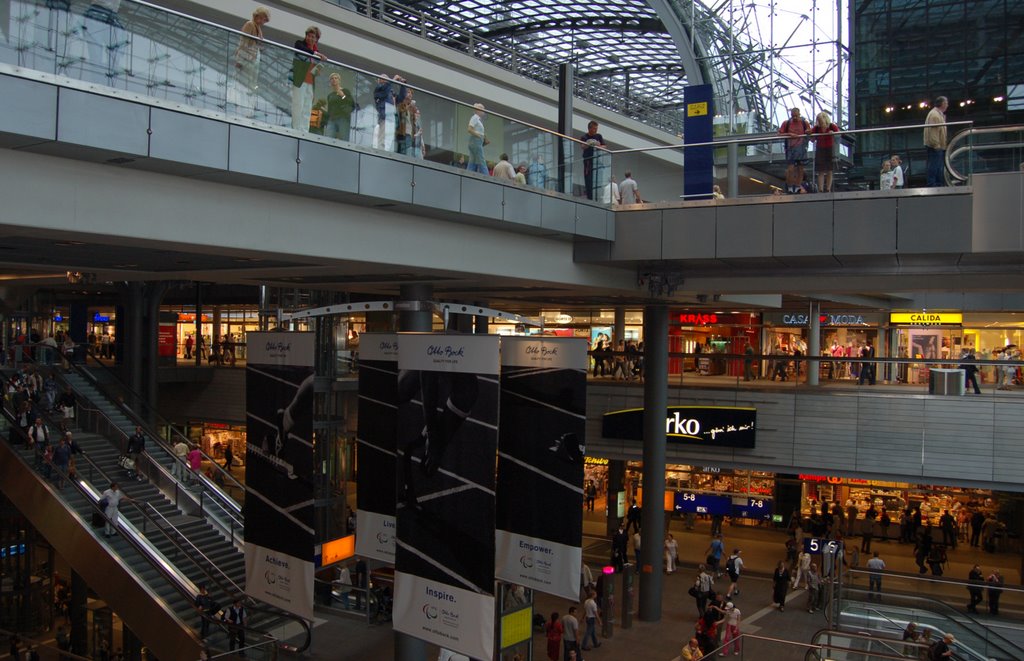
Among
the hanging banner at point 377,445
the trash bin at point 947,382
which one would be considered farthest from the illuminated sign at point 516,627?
the trash bin at point 947,382

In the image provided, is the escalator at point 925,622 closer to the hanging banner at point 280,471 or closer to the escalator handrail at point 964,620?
the escalator handrail at point 964,620

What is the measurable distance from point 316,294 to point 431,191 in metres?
12.3

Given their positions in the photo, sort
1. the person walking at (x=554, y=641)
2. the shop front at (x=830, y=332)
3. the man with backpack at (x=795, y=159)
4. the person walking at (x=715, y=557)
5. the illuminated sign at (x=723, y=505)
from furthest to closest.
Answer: the shop front at (x=830, y=332) → the illuminated sign at (x=723, y=505) → the person walking at (x=715, y=557) → the person walking at (x=554, y=641) → the man with backpack at (x=795, y=159)

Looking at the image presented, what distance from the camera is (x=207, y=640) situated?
50.8ft

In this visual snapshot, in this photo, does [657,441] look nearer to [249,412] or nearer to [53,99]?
[249,412]

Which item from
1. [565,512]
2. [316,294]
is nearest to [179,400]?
[316,294]

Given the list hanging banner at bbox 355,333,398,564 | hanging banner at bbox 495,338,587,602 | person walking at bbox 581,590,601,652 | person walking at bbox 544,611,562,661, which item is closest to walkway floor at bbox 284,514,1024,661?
person walking at bbox 581,590,601,652

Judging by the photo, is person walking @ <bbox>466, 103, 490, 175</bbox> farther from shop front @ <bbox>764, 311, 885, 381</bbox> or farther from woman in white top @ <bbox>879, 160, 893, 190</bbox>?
shop front @ <bbox>764, 311, 885, 381</bbox>

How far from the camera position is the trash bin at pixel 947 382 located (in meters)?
21.4

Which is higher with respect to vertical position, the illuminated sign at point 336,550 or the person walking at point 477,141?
the person walking at point 477,141

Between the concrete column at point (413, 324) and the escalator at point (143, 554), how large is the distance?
8.95 feet

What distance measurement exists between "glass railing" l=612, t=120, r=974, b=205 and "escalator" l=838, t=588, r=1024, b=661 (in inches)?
268

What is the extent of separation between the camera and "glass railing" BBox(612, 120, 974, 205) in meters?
12.9

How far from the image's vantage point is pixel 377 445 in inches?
494
